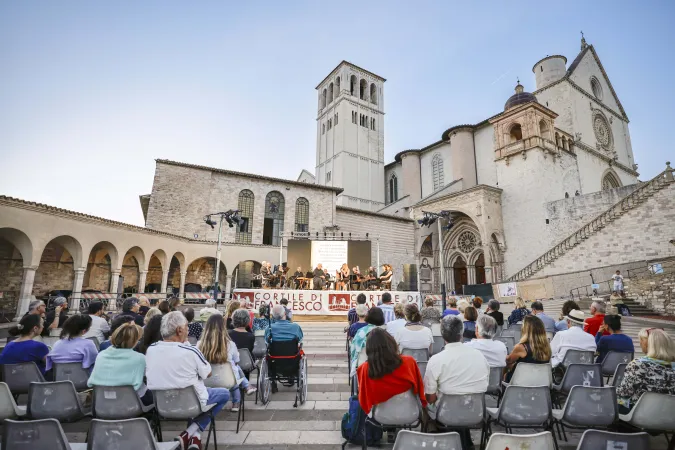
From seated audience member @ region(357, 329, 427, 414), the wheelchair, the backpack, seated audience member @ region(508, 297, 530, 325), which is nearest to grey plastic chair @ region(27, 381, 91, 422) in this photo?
the wheelchair

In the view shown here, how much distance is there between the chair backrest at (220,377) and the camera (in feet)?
11.0

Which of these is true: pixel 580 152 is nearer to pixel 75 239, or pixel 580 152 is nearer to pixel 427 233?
pixel 427 233

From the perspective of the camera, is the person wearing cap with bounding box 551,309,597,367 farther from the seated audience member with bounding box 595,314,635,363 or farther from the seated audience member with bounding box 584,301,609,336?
the seated audience member with bounding box 584,301,609,336

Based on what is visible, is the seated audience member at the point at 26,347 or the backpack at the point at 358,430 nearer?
the backpack at the point at 358,430

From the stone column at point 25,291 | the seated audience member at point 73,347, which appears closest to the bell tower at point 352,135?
the stone column at point 25,291

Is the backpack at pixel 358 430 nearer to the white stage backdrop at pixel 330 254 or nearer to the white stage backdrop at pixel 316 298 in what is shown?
the white stage backdrop at pixel 316 298

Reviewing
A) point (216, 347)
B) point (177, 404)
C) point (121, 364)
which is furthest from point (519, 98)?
point (121, 364)

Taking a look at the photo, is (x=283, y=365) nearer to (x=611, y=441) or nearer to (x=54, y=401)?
(x=54, y=401)

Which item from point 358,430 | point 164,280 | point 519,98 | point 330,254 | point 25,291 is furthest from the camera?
point 519,98

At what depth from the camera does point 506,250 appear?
21.5 m

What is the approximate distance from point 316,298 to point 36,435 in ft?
37.0

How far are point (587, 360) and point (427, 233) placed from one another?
73.8 feet

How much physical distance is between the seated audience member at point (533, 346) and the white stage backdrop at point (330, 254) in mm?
14726

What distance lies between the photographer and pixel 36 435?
6.30ft
